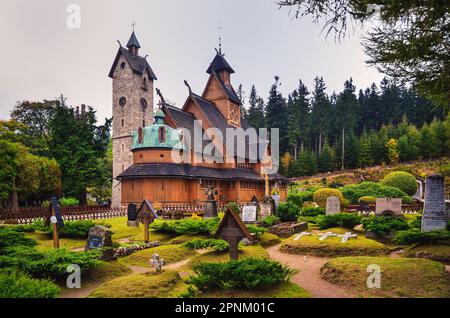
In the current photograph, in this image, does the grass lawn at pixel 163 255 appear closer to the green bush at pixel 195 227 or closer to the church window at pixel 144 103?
the green bush at pixel 195 227

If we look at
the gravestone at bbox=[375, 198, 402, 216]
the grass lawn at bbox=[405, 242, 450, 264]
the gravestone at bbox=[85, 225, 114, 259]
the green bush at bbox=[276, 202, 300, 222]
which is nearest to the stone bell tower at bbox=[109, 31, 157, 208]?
the green bush at bbox=[276, 202, 300, 222]

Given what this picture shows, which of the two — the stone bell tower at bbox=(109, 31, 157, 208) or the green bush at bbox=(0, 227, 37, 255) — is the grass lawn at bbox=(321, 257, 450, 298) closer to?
the green bush at bbox=(0, 227, 37, 255)

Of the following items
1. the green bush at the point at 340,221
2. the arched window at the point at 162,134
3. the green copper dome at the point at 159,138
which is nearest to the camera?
the green bush at the point at 340,221

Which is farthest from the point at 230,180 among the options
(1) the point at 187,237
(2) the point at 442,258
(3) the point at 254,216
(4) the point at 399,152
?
(4) the point at 399,152

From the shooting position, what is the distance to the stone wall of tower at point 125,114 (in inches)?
1663

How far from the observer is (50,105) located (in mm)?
52750

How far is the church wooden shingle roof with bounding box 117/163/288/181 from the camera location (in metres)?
30.0

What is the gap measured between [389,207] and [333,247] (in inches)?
375

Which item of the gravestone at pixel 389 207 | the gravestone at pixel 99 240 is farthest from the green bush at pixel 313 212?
the gravestone at pixel 99 240

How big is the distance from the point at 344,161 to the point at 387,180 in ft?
85.8

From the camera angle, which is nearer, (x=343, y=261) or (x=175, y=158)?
(x=343, y=261)

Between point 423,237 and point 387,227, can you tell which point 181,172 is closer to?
point 387,227

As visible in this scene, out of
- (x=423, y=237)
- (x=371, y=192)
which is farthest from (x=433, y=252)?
(x=371, y=192)
